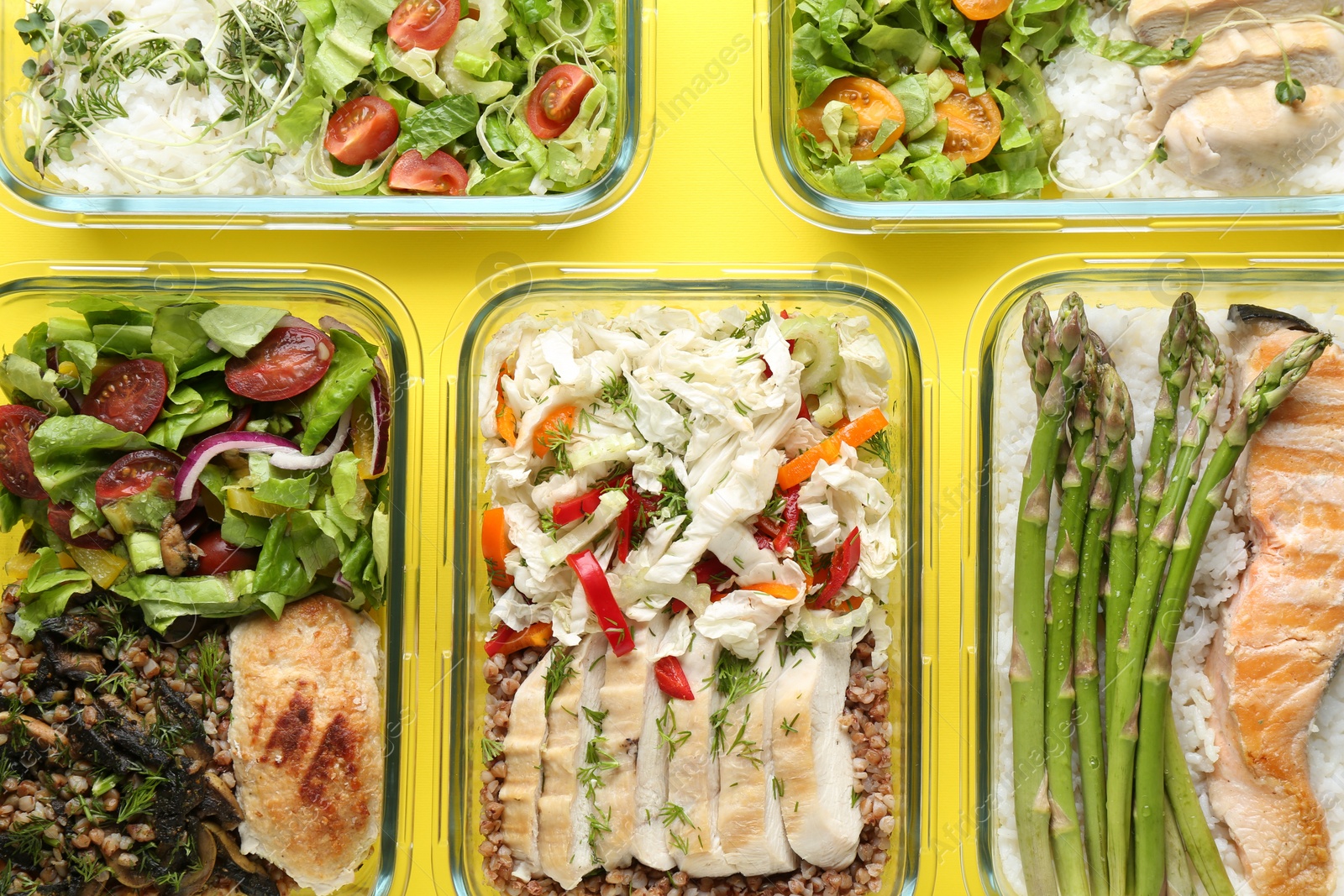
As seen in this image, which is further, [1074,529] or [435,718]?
[435,718]

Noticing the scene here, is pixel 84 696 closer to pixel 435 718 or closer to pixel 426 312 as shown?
pixel 435 718

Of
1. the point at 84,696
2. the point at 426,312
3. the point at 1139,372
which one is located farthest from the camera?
the point at 426,312

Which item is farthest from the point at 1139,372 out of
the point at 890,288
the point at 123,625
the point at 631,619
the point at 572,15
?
the point at 123,625

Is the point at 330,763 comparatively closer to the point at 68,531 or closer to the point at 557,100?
the point at 68,531

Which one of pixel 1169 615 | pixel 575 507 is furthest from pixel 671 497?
pixel 1169 615

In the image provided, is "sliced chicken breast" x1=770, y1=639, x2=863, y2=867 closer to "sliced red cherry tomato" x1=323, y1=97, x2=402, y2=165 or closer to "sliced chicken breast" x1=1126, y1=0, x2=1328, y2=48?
"sliced red cherry tomato" x1=323, y1=97, x2=402, y2=165

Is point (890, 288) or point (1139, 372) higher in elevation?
point (890, 288)
